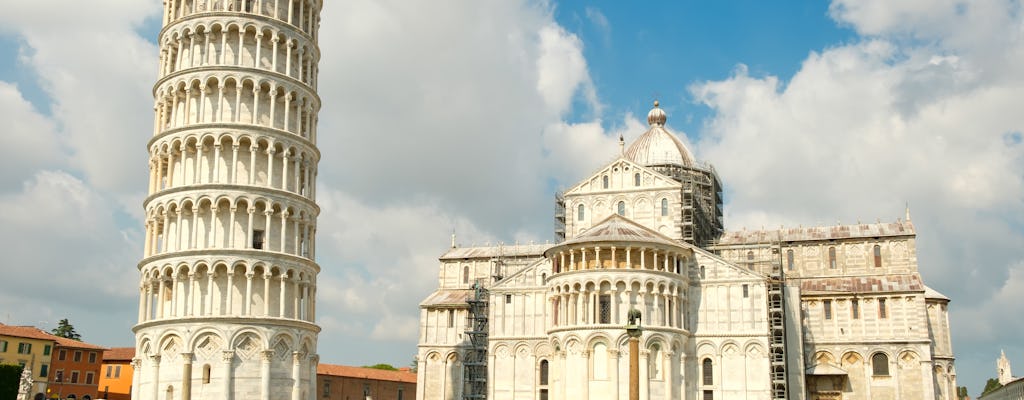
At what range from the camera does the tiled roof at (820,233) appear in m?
66.6

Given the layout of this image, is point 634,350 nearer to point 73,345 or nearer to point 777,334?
point 777,334

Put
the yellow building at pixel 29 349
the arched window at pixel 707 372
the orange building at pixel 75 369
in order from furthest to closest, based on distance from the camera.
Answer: the orange building at pixel 75 369 → the yellow building at pixel 29 349 → the arched window at pixel 707 372

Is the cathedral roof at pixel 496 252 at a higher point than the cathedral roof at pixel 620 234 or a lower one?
higher

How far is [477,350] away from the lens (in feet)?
220

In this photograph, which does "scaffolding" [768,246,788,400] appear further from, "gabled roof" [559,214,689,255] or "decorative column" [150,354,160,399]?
"decorative column" [150,354,160,399]

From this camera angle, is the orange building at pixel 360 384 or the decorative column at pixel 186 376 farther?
the orange building at pixel 360 384

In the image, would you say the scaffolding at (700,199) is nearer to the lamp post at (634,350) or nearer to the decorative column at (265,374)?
the decorative column at (265,374)

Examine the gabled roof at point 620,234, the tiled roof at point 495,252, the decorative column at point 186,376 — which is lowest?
the decorative column at point 186,376

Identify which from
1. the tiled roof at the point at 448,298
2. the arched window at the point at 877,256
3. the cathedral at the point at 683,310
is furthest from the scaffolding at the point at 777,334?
the tiled roof at the point at 448,298

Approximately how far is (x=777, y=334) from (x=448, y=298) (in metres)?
25.3

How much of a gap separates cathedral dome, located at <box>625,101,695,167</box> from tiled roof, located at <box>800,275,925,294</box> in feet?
43.9

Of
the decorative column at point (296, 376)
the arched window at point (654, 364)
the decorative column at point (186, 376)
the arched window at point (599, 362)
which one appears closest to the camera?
the decorative column at point (186, 376)

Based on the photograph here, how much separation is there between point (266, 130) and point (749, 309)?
1196 inches

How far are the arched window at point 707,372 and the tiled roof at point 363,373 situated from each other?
39.8m
